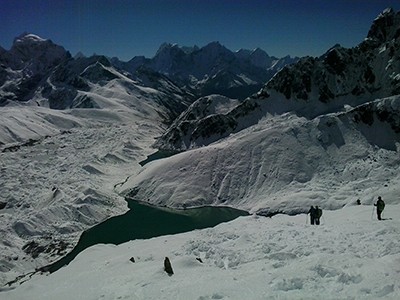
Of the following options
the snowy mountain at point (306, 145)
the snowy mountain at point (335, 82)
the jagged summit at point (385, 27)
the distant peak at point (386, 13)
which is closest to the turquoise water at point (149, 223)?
the snowy mountain at point (306, 145)

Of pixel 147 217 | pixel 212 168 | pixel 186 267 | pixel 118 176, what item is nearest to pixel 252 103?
pixel 212 168

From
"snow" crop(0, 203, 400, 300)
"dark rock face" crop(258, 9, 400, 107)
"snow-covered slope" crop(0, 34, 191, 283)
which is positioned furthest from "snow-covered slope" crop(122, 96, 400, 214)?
"snow" crop(0, 203, 400, 300)

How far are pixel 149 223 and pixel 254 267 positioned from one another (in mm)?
46694

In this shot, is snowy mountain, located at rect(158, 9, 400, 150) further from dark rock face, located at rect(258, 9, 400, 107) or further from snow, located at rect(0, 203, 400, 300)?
snow, located at rect(0, 203, 400, 300)

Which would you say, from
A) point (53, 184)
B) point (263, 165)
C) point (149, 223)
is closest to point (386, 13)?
point (263, 165)

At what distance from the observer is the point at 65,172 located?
9881 centimetres

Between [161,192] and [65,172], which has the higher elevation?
[65,172]

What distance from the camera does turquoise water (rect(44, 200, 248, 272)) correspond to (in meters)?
61.7

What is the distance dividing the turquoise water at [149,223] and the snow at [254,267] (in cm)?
2361

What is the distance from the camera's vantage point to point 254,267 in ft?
76.5

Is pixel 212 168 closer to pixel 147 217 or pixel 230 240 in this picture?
pixel 147 217

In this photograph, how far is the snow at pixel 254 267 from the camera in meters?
18.9

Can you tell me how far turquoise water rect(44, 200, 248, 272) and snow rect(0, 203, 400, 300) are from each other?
23609 millimetres

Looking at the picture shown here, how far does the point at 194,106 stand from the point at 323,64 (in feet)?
212
